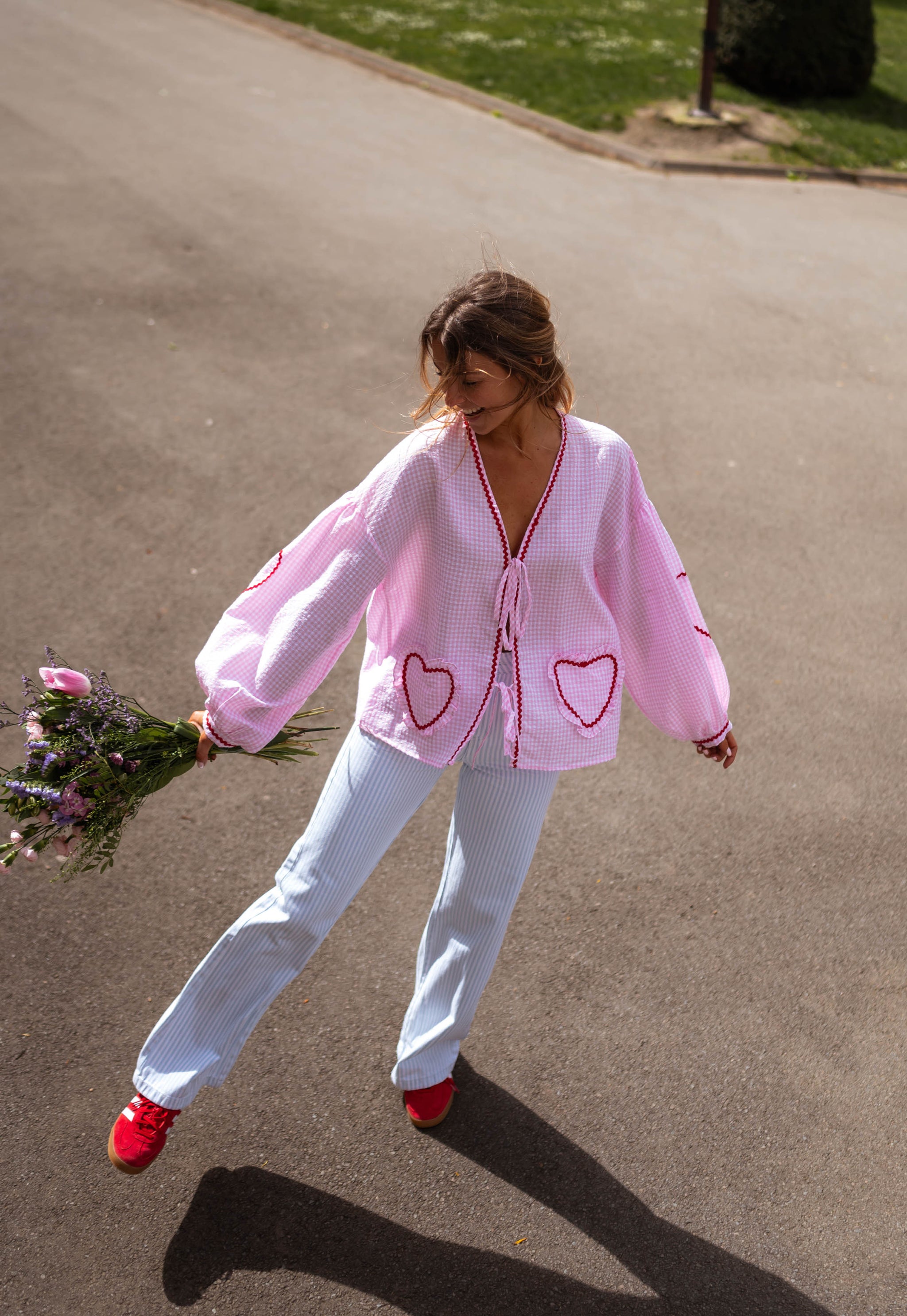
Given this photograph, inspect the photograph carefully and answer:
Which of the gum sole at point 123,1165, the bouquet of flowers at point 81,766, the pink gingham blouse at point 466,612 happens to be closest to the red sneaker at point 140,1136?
the gum sole at point 123,1165

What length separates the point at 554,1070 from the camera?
377 cm

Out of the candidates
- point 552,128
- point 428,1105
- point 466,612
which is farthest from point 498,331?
point 552,128

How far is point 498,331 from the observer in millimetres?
2775

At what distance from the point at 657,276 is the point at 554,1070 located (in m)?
6.92

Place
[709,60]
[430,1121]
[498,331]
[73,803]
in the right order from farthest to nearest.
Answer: [709,60] → [430,1121] → [73,803] → [498,331]

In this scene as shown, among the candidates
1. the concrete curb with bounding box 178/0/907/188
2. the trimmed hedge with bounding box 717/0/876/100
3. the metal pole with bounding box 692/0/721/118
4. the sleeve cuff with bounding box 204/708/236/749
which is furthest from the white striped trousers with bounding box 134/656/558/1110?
the trimmed hedge with bounding box 717/0/876/100

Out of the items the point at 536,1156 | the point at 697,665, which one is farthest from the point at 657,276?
the point at 536,1156

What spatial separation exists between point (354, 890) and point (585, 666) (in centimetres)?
87

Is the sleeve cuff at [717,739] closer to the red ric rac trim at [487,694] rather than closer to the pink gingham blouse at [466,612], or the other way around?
the pink gingham blouse at [466,612]

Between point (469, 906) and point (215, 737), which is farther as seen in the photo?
point (469, 906)

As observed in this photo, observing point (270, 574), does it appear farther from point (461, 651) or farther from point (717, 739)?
point (717, 739)

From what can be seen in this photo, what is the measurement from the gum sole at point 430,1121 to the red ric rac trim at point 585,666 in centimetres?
131

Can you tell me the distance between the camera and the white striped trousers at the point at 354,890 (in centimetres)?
309

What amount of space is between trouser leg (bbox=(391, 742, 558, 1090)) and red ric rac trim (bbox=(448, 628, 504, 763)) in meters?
0.12
